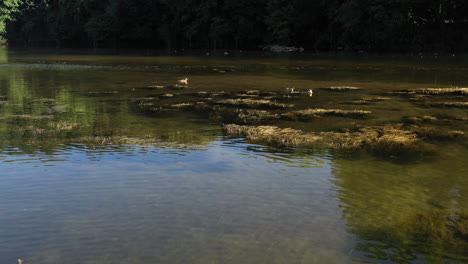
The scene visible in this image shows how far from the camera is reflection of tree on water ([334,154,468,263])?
5117mm

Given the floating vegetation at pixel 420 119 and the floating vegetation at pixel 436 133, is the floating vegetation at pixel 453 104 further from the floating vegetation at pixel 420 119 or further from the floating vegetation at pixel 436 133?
the floating vegetation at pixel 436 133

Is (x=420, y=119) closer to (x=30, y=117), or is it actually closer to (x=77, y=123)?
(x=77, y=123)

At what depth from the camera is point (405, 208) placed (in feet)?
21.0

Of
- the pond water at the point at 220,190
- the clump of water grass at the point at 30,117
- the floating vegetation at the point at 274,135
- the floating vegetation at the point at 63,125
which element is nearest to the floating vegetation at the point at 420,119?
the pond water at the point at 220,190

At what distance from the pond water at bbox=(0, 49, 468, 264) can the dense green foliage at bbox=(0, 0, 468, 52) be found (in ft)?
136

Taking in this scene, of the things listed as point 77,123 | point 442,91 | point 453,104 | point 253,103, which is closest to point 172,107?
point 253,103

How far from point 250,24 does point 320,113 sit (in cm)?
5635

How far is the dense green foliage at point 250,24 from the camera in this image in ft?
173

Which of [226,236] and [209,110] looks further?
[209,110]

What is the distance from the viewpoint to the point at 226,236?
5.44 metres

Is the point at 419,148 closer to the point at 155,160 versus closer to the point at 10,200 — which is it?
the point at 155,160

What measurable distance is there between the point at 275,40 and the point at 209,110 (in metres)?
54.8

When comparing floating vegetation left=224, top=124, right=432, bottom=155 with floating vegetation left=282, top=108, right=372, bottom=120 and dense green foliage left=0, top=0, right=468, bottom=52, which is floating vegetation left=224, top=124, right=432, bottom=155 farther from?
dense green foliage left=0, top=0, right=468, bottom=52

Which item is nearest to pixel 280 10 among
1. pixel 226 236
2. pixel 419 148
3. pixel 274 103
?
pixel 274 103
